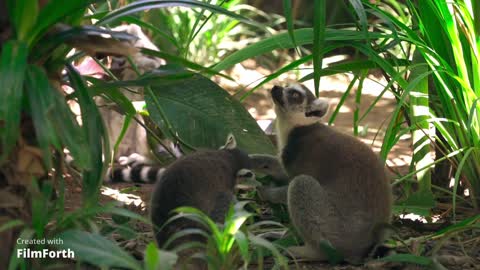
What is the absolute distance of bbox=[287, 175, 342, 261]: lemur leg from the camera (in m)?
3.83

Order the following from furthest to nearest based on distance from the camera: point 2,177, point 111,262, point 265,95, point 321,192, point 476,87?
point 265,95, point 476,87, point 321,192, point 2,177, point 111,262

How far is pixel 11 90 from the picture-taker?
9.01ft

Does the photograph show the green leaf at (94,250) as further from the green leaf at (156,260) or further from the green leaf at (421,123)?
the green leaf at (421,123)

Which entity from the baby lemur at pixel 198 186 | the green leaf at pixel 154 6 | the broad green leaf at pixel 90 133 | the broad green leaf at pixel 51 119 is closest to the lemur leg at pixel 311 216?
the baby lemur at pixel 198 186

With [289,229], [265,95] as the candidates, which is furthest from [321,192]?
[265,95]

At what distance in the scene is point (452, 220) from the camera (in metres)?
4.40

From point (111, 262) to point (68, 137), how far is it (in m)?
0.48

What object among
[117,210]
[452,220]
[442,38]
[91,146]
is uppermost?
[442,38]

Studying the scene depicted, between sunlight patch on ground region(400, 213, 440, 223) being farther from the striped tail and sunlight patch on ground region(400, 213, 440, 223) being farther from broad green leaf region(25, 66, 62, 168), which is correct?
broad green leaf region(25, 66, 62, 168)

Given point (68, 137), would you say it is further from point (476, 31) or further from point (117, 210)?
point (476, 31)

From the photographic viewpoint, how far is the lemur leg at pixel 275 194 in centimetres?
423

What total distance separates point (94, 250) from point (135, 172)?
3.11 meters

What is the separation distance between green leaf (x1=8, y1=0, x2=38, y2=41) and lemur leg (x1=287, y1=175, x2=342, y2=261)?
1.56m

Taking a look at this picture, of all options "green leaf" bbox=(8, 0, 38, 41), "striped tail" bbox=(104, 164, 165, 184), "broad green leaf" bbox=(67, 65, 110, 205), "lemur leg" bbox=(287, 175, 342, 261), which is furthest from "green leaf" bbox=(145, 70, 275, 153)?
"striped tail" bbox=(104, 164, 165, 184)
